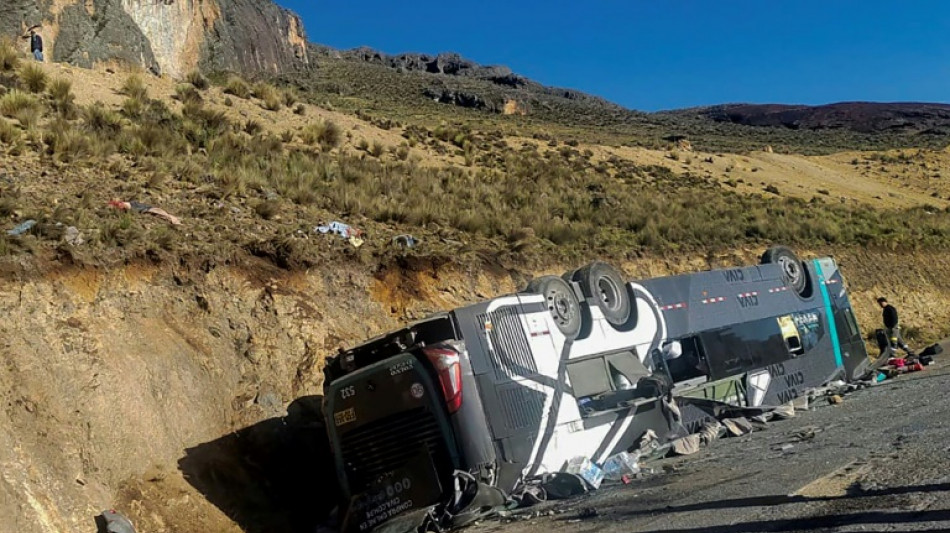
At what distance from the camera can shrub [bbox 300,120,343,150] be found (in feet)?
86.7

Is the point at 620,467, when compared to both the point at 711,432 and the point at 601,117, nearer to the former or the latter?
the point at 711,432

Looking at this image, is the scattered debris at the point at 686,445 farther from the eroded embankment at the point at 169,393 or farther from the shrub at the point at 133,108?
the shrub at the point at 133,108

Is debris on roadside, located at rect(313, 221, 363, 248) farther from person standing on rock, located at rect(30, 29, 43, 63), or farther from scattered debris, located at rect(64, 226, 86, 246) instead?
person standing on rock, located at rect(30, 29, 43, 63)

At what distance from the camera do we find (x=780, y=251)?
15625 mm

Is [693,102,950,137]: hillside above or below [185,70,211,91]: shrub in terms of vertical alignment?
above

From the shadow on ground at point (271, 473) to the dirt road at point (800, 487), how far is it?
9.34ft

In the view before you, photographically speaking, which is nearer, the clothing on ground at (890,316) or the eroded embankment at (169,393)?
the eroded embankment at (169,393)

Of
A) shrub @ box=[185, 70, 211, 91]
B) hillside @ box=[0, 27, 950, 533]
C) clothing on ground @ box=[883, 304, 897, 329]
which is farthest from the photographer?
shrub @ box=[185, 70, 211, 91]

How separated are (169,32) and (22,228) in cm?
3513

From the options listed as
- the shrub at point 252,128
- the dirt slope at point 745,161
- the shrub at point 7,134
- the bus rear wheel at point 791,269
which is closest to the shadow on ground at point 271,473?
the shrub at point 7,134

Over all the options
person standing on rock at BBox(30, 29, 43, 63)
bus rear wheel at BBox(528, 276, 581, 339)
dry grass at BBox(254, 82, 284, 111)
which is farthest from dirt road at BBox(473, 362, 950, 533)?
person standing on rock at BBox(30, 29, 43, 63)

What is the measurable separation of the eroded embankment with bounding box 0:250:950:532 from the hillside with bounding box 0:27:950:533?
0.03m

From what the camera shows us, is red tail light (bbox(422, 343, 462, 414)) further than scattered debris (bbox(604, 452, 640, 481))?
No

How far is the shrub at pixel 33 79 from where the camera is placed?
20.8 meters
